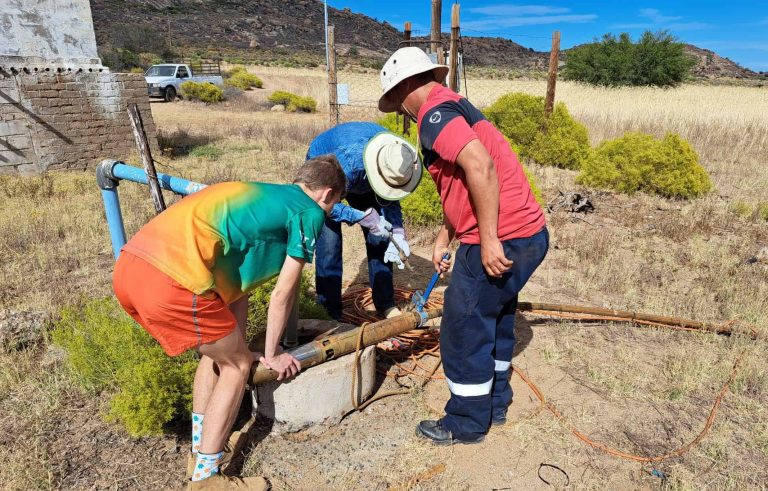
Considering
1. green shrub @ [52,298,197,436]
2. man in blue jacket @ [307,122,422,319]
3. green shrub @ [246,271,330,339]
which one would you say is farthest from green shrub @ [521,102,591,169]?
green shrub @ [52,298,197,436]

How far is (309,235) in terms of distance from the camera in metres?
2.09

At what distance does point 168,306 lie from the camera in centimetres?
191

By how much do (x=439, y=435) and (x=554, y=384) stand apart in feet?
3.33

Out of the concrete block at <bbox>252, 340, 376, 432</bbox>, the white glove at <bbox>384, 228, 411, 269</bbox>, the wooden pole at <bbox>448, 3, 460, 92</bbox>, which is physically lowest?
the concrete block at <bbox>252, 340, 376, 432</bbox>

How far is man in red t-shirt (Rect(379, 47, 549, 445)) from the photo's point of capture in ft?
6.72

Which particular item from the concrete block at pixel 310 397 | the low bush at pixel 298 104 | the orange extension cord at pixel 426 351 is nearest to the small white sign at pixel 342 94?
the orange extension cord at pixel 426 351

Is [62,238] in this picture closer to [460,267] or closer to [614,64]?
[460,267]

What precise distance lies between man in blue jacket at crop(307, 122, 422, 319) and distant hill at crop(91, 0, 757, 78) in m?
51.9

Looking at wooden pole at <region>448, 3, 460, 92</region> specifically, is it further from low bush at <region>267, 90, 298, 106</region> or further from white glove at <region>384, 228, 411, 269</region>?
low bush at <region>267, 90, 298, 106</region>

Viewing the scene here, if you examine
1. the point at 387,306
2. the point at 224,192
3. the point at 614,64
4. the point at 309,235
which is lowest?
the point at 387,306

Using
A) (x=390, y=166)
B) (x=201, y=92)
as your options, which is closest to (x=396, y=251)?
(x=390, y=166)

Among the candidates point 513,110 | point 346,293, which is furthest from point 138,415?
point 513,110

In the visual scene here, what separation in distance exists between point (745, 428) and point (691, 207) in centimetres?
513

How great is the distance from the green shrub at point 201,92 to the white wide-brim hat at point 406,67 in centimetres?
2250
